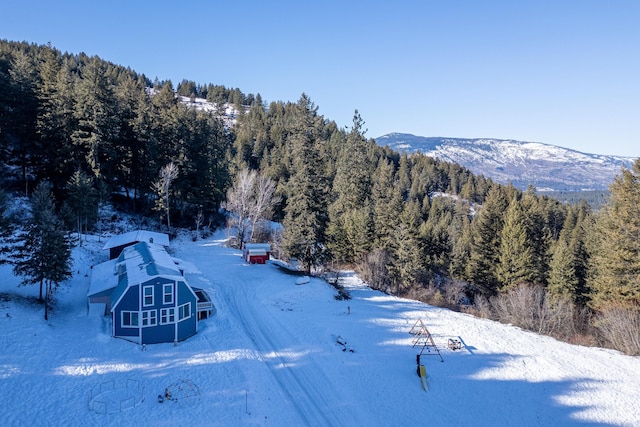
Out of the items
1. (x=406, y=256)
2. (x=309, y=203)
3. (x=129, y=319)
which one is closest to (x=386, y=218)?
(x=406, y=256)

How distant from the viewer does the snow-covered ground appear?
17359 millimetres

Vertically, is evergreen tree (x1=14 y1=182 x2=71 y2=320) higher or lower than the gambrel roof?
higher

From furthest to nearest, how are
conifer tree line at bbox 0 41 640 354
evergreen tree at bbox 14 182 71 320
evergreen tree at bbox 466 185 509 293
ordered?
evergreen tree at bbox 466 185 509 293 < conifer tree line at bbox 0 41 640 354 < evergreen tree at bbox 14 182 71 320

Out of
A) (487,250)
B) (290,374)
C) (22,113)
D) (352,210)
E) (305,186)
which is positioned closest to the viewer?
(290,374)

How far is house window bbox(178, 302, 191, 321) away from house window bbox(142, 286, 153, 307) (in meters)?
2.01

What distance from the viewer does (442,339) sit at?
25.7 m

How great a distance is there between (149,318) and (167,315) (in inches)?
44.5

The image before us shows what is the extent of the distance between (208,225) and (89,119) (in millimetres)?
21344

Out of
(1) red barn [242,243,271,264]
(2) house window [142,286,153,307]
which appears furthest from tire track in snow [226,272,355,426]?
(1) red barn [242,243,271,264]

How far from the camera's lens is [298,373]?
69.5 feet

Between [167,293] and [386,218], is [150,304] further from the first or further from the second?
[386,218]

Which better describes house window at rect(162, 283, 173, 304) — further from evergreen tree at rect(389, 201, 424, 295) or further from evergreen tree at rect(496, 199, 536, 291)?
evergreen tree at rect(496, 199, 536, 291)

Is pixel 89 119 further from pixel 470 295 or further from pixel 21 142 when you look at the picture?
pixel 470 295

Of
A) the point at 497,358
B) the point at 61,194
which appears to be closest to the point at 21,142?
the point at 61,194
